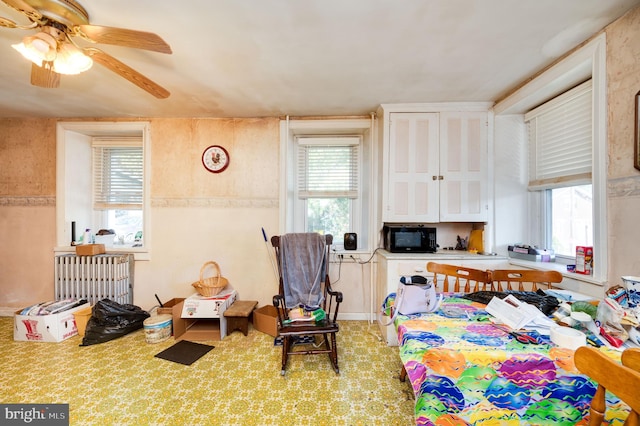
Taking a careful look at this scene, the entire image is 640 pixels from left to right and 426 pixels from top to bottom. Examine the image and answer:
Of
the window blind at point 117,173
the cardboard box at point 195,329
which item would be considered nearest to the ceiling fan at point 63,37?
the window blind at point 117,173

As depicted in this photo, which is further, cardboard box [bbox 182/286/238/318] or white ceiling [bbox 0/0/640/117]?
cardboard box [bbox 182/286/238/318]

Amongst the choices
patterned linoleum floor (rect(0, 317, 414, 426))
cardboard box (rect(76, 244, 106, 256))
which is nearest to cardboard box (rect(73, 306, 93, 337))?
patterned linoleum floor (rect(0, 317, 414, 426))

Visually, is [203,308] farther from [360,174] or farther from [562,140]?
[562,140]

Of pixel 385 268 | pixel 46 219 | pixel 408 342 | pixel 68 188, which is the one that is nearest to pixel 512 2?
pixel 408 342

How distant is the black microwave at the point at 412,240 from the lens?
8.39 ft

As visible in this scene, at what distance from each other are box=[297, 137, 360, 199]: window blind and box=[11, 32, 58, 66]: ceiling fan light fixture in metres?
2.17

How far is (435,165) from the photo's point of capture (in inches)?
102

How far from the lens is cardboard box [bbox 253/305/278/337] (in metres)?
2.53

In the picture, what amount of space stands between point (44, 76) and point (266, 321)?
2508 mm

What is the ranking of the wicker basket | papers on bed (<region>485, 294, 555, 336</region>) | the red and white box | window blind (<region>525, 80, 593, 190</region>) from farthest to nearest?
the wicker basket, window blind (<region>525, 80, 593, 190</region>), the red and white box, papers on bed (<region>485, 294, 555, 336</region>)

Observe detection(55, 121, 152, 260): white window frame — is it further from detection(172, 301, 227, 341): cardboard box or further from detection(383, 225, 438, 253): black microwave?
detection(383, 225, 438, 253): black microwave

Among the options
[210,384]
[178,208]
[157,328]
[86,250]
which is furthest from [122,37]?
[86,250]

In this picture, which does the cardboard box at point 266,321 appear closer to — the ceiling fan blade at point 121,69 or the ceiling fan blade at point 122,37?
the ceiling fan blade at point 121,69

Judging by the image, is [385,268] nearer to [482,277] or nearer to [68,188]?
[482,277]
